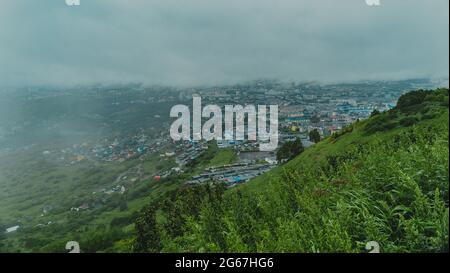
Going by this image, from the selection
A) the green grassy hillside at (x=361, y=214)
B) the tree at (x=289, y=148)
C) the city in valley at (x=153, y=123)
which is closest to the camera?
the green grassy hillside at (x=361, y=214)

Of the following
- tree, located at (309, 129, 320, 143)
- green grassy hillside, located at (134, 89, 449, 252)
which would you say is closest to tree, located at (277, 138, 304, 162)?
tree, located at (309, 129, 320, 143)

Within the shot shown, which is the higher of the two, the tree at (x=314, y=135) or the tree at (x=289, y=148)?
the tree at (x=314, y=135)

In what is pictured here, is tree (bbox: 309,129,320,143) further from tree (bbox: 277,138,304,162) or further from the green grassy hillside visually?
the green grassy hillside

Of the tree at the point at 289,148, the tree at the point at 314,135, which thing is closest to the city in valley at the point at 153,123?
the tree at the point at 314,135

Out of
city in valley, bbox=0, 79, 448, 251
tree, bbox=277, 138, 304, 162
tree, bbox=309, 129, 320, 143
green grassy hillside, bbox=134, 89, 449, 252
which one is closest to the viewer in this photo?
green grassy hillside, bbox=134, 89, 449, 252

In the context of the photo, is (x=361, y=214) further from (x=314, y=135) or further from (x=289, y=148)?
(x=289, y=148)

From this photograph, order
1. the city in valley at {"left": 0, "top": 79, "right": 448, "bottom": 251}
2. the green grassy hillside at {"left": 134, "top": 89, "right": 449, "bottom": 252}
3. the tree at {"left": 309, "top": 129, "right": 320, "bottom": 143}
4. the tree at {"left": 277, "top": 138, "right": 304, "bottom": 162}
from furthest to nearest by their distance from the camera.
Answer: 1. the tree at {"left": 277, "top": 138, "right": 304, "bottom": 162}
2. the tree at {"left": 309, "top": 129, "right": 320, "bottom": 143}
3. the city in valley at {"left": 0, "top": 79, "right": 448, "bottom": 251}
4. the green grassy hillside at {"left": 134, "top": 89, "right": 449, "bottom": 252}

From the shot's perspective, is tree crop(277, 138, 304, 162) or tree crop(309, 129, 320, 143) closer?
tree crop(309, 129, 320, 143)

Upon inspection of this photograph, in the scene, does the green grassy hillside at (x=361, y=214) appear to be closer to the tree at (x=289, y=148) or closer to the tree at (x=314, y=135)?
the tree at (x=314, y=135)

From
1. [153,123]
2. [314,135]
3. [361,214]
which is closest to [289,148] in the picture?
[314,135]

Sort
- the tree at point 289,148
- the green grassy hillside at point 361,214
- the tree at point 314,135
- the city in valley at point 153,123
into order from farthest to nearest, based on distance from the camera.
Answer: the tree at point 289,148 → the tree at point 314,135 → the city in valley at point 153,123 → the green grassy hillside at point 361,214

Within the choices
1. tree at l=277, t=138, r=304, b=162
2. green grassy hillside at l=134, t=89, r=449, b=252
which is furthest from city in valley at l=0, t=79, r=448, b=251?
green grassy hillside at l=134, t=89, r=449, b=252

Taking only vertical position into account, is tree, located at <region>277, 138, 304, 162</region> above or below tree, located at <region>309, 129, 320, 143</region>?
below

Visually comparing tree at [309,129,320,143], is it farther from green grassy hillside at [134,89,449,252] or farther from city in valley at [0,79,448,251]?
green grassy hillside at [134,89,449,252]
